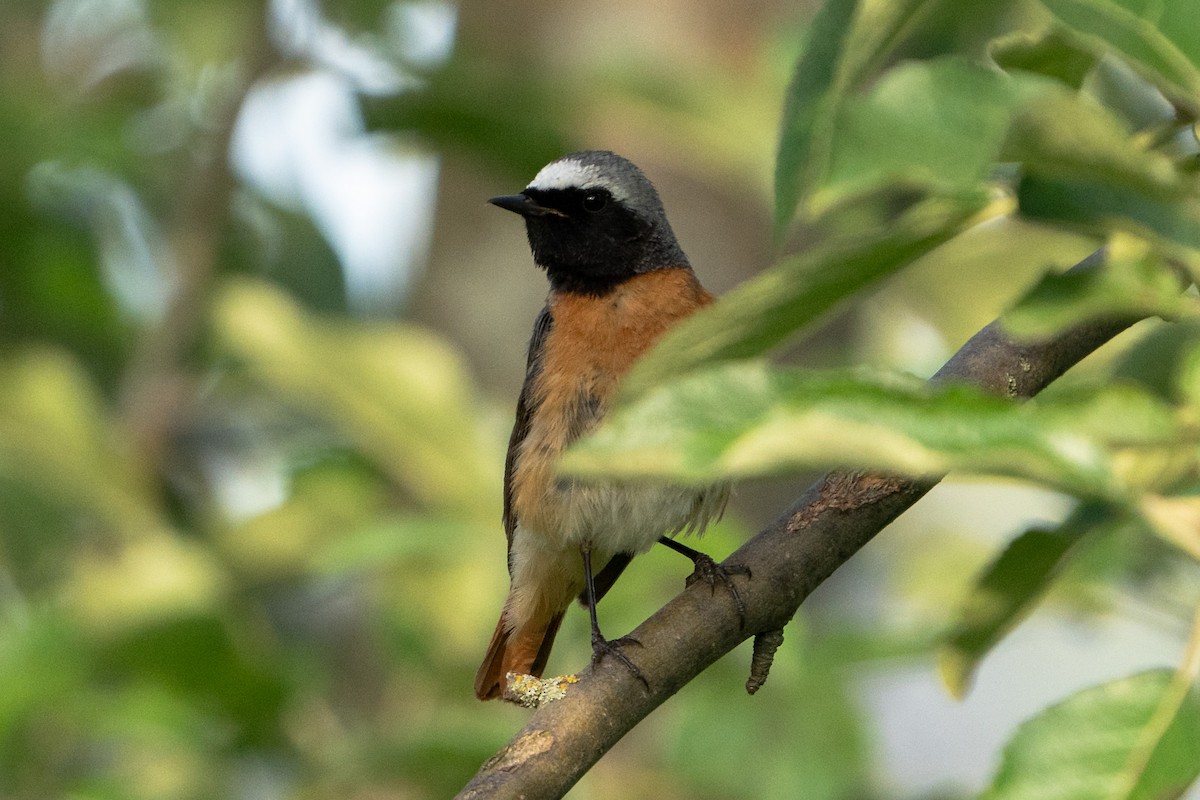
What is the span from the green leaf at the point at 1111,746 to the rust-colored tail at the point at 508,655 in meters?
2.83

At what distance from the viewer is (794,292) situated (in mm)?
1263

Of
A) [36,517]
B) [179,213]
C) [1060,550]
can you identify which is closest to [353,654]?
[36,517]

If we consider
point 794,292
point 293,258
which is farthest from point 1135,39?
point 293,258

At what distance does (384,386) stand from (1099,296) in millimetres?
3417

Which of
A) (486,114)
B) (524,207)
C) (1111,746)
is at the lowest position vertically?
(1111,746)

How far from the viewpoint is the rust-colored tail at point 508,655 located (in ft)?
13.5

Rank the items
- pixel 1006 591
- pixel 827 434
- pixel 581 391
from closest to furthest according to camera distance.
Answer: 1. pixel 827 434
2. pixel 1006 591
3. pixel 581 391

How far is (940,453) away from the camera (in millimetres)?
1054

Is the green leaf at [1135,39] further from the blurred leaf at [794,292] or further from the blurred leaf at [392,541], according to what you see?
the blurred leaf at [392,541]

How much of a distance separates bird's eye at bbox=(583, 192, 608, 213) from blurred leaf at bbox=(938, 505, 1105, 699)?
2342 millimetres

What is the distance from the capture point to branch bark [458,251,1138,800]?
5.88 ft

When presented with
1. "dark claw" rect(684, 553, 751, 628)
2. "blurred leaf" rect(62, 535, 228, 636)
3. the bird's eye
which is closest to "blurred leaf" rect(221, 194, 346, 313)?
"blurred leaf" rect(62, 535, 228, 636)

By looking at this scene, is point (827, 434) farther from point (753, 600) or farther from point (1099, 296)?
point (753, 600)

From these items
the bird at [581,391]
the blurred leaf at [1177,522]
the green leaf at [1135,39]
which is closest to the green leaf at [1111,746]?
the blurred leaf at [1177,522]
